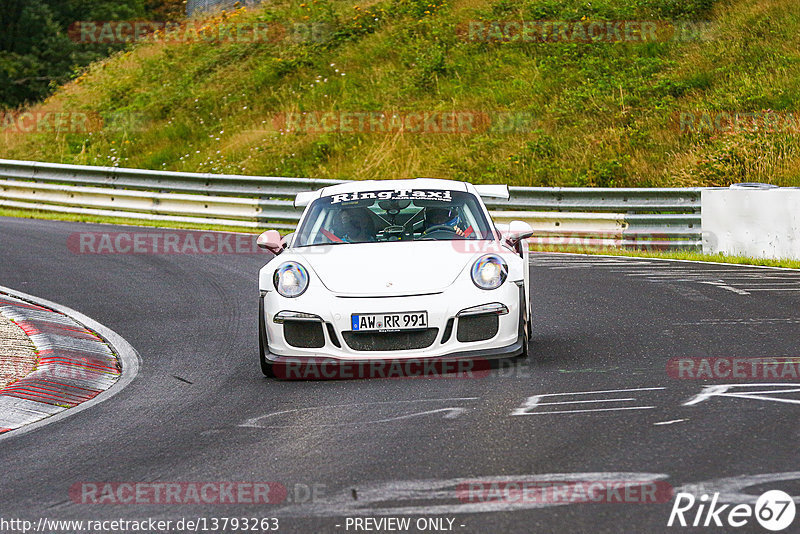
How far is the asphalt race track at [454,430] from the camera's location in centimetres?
473

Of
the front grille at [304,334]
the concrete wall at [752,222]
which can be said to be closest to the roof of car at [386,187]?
the front grille at [304,334]

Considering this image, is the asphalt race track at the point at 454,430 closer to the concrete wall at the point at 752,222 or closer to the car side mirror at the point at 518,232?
the car side mirror at the point at 518,232

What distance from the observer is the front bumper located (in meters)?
7.42

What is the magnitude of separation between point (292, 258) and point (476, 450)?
2.94m

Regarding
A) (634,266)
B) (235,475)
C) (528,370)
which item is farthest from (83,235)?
(235,475)

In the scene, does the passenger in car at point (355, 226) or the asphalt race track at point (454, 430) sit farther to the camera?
the passenger in car at point (355, 226)

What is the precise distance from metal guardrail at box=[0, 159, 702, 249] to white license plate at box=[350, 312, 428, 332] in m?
8.93

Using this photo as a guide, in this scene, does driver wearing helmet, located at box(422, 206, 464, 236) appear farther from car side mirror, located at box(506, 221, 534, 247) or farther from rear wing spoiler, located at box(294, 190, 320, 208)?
rear wing spoiler, located at box(294, 190, 320, 208)

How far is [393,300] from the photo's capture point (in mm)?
7426

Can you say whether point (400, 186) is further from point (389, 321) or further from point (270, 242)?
point (389, 321)

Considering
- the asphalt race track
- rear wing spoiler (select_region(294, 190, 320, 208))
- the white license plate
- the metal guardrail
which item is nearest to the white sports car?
the white license plate

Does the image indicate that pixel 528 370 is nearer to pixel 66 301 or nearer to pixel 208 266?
pixel 66 301

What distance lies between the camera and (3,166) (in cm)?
2370

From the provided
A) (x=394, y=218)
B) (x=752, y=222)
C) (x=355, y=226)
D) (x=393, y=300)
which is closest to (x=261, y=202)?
(x=752, y=222)
